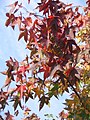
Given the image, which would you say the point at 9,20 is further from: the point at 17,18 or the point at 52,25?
the point at 52,25

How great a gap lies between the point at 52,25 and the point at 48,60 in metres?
0.29

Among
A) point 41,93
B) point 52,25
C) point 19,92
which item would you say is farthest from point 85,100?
point 52,25

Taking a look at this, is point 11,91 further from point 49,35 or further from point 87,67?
point 87,67

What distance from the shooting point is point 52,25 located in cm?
238

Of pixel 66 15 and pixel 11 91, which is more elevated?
pixel 66 15

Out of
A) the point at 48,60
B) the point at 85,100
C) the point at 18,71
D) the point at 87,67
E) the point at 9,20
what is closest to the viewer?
the point at 48,60

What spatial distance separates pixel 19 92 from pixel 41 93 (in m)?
0.20

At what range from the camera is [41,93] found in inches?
103

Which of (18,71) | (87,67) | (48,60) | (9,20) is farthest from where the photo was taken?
(87,67)

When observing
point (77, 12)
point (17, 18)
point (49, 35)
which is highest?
point (77, 12)

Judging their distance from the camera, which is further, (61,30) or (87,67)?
(87,67)

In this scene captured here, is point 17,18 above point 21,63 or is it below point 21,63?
above

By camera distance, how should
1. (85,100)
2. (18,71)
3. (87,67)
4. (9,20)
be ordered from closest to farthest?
(18,71)
(9,20)
(85,100)
(87,67)

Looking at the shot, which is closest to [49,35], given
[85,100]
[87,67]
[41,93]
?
[41,93]
